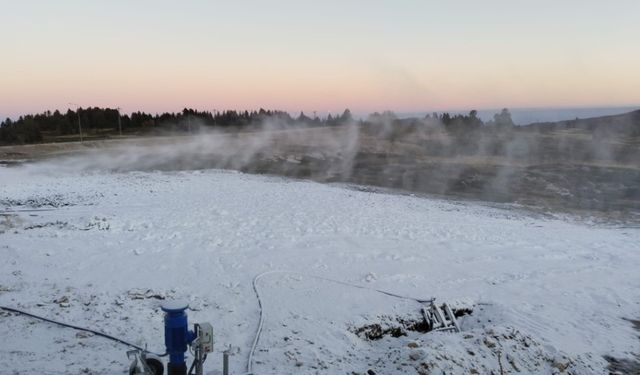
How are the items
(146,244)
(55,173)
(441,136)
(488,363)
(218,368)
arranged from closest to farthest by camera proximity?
(218,368) → (488,363) → (146,244) → (55,173) → (441,136)

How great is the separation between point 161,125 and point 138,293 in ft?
194

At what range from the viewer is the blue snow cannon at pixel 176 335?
5062 millimetres

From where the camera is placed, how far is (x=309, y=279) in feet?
32.4

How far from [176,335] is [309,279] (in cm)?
500

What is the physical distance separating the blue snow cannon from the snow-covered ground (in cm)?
88

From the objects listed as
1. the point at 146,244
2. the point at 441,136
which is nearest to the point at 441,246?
the point at 146,244

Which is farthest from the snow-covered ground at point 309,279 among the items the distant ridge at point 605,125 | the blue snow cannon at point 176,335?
the distant ridge at point 605,125

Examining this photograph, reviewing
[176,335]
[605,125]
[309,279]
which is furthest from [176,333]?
[605,125]

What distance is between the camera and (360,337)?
7.55 metres

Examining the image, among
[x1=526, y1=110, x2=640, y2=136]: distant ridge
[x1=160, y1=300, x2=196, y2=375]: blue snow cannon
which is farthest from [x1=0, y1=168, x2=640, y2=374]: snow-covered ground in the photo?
[x1=526, y1=110, x2=640, y2=136]: distant ridge

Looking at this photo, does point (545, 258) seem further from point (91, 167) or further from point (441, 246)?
point (91, 167)

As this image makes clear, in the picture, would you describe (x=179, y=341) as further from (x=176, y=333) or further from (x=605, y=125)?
(x=605, y=125)

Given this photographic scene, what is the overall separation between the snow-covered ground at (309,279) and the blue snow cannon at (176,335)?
883 mm

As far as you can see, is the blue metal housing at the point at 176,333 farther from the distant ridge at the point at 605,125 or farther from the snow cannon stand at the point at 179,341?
the distant ridge at the point at 605,125
